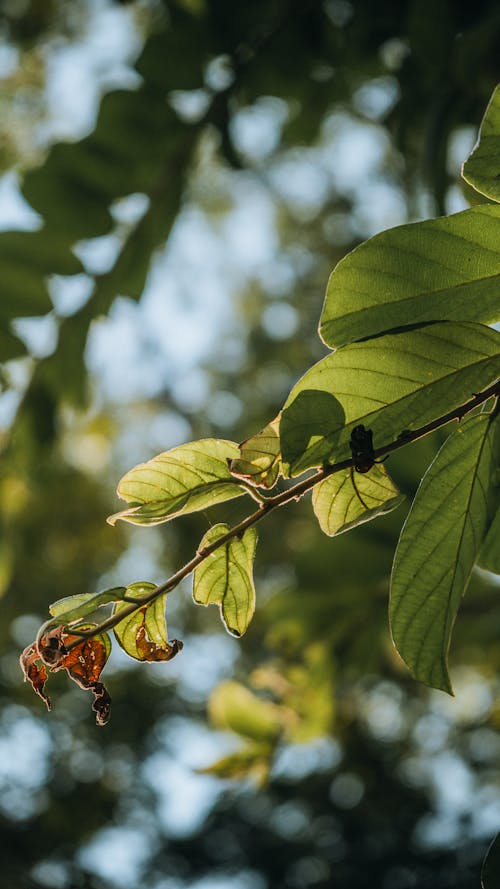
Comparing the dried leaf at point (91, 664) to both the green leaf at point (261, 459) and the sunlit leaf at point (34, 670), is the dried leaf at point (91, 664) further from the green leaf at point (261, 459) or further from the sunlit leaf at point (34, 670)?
the green leaf at point (261, 459)

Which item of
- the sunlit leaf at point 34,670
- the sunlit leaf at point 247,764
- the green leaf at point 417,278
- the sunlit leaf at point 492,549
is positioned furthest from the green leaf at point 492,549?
the sunlit leaf at point 247,764

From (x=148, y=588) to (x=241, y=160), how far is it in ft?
3.26

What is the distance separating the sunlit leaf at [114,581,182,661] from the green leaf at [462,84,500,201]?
0.25 metres

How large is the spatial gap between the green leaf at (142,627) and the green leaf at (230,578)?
0.08ft

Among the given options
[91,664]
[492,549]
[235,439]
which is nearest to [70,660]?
[91,664]

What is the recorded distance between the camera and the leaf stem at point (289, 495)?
0.38 m

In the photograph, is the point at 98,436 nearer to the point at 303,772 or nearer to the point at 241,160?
the point at 241,160

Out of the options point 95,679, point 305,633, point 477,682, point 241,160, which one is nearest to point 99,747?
point 477,682

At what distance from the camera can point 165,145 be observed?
1181 millimetres

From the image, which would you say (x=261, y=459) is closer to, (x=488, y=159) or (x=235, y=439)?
(x=488, y=159)

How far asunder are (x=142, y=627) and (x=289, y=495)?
0.11 meters

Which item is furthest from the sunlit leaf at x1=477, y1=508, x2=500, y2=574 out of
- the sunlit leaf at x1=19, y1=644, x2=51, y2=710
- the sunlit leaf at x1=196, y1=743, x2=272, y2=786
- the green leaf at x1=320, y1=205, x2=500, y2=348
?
the sunlit leaf at x1=196, y1=743, x2=272, y2=786

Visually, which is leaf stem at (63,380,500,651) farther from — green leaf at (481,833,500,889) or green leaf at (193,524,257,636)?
green leaf at (481,833,500,889)

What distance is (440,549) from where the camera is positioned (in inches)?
16.7
